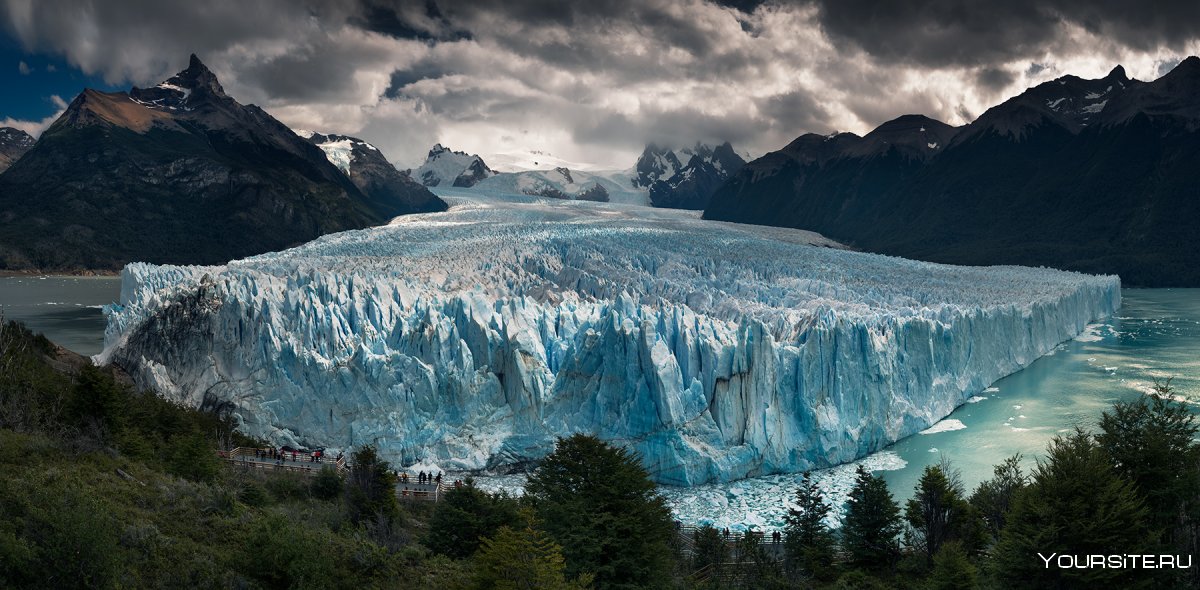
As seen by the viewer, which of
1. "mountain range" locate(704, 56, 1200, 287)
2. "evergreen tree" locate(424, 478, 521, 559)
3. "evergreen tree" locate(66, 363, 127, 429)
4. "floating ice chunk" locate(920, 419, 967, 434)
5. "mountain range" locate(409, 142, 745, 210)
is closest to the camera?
"evergreen tree" locate(424, 478, 521, 559)

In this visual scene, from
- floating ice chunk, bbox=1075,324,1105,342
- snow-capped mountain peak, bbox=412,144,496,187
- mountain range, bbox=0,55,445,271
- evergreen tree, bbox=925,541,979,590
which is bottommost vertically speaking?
evergreen tree, bbox=925,541,979,590

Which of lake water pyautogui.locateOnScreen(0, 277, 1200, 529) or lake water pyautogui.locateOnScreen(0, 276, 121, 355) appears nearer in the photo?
lake water pyautogui.locateOnScreen(0, 277, 1200, 529)

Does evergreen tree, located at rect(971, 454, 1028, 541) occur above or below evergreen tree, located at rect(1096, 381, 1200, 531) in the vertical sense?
below

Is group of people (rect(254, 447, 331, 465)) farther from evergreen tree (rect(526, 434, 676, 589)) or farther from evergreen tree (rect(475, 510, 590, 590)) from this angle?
evergreen tree (rect(475, 510, 590, 590))

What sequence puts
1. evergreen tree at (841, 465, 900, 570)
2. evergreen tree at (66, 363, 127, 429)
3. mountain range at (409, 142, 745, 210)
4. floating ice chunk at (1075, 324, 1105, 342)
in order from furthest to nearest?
mountain range at (409, 142, 745, 210) → floating ice chunk at (1075, 324, 1105, 342) → evergreen tree at (841, 465, 900, 570) → evergreen tree at (66, 363, 127, 429)

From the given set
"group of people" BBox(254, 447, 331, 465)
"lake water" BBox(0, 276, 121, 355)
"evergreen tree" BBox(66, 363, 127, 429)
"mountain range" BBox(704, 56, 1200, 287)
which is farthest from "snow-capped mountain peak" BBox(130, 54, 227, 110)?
"evergreen tree" BBox(66, 363, 127, 429)

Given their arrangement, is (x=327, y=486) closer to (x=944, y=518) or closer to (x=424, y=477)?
(x=424, y=477)

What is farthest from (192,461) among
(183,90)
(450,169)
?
(450,169)
